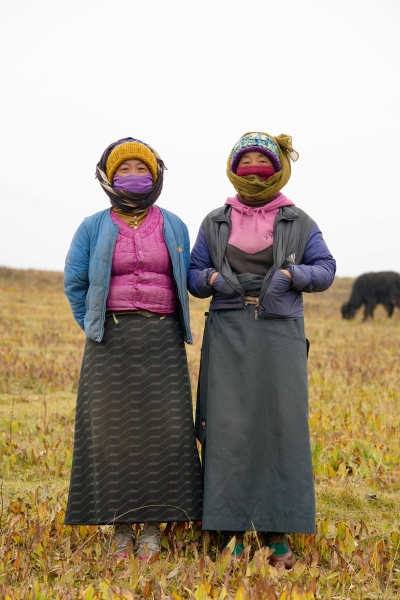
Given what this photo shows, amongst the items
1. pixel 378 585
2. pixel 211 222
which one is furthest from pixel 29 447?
pixel 378 585

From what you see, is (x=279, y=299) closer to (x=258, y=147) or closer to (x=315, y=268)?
(x=315, y=268)

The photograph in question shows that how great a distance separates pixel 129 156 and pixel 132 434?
1.43 m

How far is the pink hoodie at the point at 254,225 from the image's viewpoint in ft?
12.5

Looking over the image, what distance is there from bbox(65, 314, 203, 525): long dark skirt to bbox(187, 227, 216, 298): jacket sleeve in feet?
0.85

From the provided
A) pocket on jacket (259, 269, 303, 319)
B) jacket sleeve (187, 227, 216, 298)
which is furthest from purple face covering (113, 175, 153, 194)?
pocket on jacket (259, 269, 303, 319)

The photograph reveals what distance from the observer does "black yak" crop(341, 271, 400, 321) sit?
24.7m

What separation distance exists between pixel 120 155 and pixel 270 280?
1.00m

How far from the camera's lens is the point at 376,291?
25.1m

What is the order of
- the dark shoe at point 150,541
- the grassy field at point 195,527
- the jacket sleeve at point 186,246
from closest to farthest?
the grassy field at point 195,527
the dark shoe at point 150,541
the jacket sleeve at point 186,246

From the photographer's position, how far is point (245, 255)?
3818 mm

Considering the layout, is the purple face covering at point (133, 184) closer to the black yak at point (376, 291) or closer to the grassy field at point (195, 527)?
the grassy field at point (195, 527)

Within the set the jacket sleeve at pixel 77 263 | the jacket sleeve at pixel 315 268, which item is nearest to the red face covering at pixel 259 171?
the jacket sleeve at pixel 315 268

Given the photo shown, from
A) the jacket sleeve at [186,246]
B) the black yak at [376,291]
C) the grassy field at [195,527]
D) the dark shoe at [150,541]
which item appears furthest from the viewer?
the black yak at [376,291]

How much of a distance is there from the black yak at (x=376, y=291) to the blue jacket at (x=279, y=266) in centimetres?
2092
